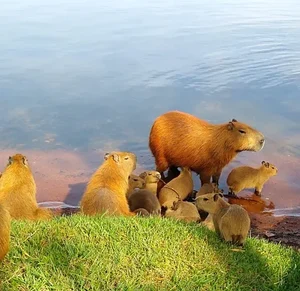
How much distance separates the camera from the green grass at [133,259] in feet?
11.1

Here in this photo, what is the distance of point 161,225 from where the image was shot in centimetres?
429

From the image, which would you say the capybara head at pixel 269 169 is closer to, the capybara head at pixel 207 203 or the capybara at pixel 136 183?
the capybara head at pixel 207 203

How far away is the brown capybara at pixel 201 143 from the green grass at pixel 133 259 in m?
2.72

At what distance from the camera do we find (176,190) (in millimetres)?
6227

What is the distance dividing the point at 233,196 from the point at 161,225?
2.70 metres

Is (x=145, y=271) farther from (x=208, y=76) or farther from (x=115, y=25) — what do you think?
(x=115, y=25)

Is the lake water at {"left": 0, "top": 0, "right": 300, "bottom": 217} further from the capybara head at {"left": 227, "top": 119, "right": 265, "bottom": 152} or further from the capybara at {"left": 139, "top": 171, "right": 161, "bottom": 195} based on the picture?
the capybara at {"left": 139, "top": 171, "right": 161, "bottom": 195}

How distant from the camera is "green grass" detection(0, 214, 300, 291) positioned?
3.38m

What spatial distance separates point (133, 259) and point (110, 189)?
1.44 meters

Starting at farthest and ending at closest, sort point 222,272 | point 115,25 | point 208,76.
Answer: point 115,25 → point 208,76 → point 222,272

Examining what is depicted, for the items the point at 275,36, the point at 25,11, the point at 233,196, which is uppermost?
the point at 25,11

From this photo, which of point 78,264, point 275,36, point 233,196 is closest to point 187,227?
point 78,264

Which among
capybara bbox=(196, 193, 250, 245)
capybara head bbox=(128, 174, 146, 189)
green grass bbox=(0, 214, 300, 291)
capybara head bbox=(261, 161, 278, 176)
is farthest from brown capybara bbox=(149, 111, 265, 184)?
green grass bbox=(0, 214, 300, 291)

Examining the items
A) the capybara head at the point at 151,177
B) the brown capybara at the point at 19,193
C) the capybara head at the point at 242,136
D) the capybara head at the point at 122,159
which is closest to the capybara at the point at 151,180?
the capybara head at the point at 151,177
